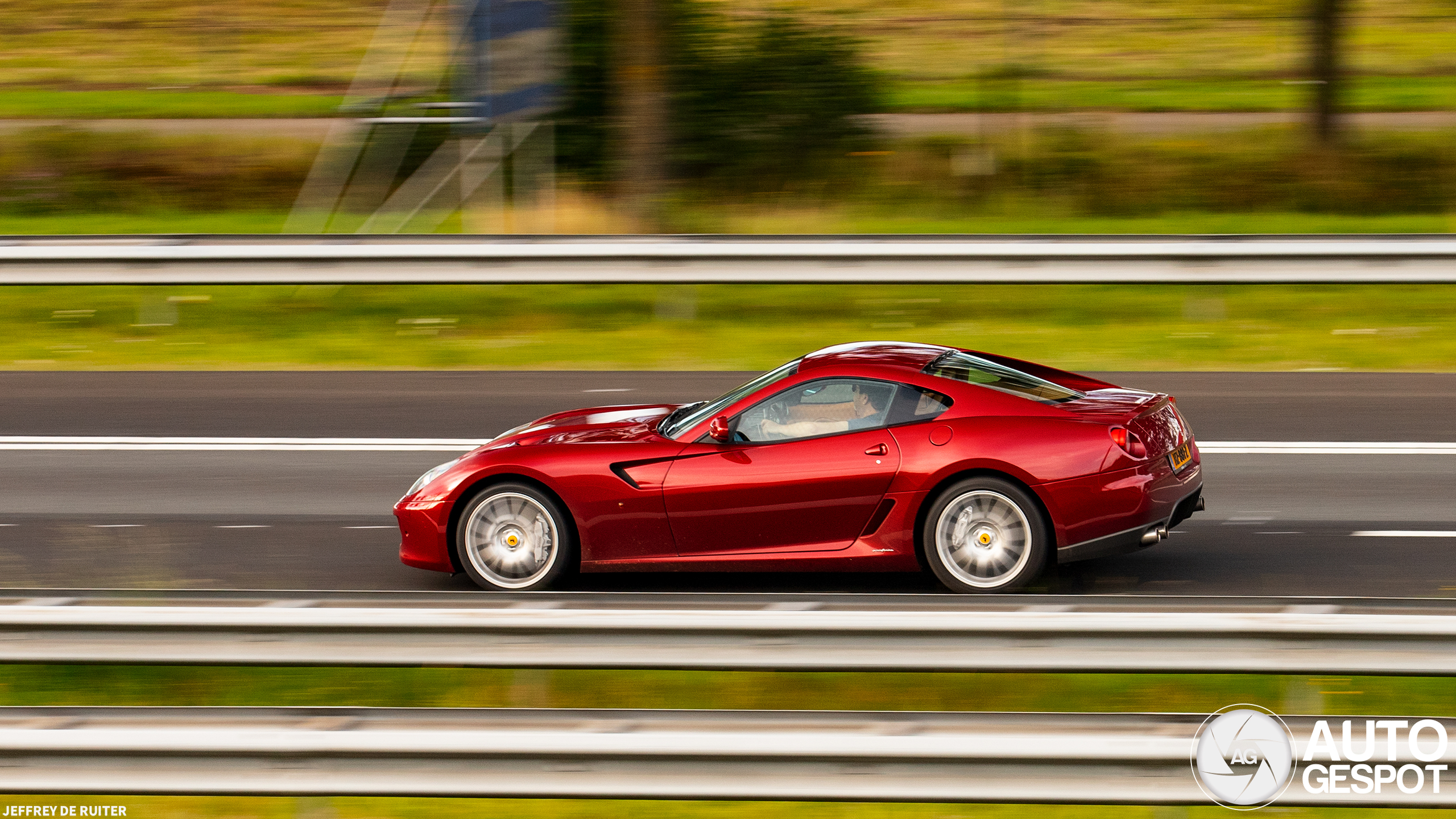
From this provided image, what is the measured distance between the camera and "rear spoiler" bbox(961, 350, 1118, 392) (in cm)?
781

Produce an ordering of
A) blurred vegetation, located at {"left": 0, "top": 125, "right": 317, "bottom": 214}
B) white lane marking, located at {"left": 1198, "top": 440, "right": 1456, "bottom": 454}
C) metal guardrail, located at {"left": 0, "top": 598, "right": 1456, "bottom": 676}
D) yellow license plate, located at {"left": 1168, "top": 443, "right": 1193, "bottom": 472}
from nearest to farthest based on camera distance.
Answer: metal guardrail, located at {"left": 0, "top": 598, "right": 1456, "bottom": 676} → yellow license plate, located at {"left": 1168, "top": 443, "right": 1193, "bottom": 472} → white lane marking, located at {"left": 1198, "top": 440, "right": 1456, "bottom": 454} → blurred vegetation, located at {"left": 0, "top": 125, "right": 317, "bottom": 214}

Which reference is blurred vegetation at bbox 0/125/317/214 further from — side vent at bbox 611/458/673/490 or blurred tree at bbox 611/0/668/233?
side vent at bbox 611/458/673/490

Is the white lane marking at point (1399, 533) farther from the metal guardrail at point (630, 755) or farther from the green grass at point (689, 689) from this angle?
the metal guardrail at point (630, 755)

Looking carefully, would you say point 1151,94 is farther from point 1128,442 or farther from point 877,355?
point 1128,442

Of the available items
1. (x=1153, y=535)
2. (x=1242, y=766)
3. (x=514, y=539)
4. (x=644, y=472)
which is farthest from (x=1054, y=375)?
(x=1242, y=766)

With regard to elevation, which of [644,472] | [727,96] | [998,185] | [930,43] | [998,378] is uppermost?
[930,43]

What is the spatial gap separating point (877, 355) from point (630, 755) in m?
3.48

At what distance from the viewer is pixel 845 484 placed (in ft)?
24.0

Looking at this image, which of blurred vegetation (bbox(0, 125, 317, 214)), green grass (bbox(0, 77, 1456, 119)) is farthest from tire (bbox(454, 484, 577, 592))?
green grass (bbox(0, 77, 1456, 119))

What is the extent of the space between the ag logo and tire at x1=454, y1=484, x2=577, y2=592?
3.74 meters

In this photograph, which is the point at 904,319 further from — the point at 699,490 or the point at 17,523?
the point at 17,523

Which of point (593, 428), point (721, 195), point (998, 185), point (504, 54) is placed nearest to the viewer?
point (593, 428)

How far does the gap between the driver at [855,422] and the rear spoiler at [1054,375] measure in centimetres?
69

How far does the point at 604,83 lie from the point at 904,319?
586 centimetres
